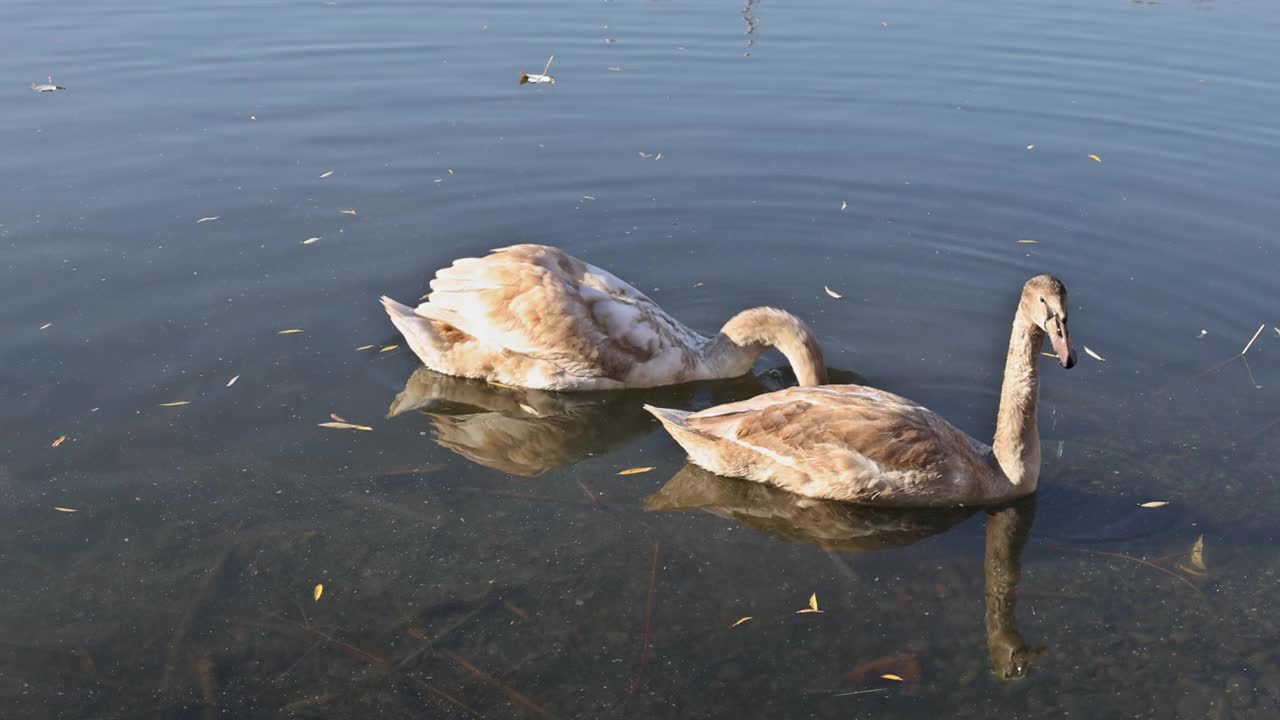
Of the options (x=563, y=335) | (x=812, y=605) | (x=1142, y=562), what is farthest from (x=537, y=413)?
(x=1142, y=562)

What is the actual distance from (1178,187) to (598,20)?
35.0 feet

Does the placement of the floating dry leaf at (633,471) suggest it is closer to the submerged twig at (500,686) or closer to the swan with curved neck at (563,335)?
the swan with curved neck at (563,335)

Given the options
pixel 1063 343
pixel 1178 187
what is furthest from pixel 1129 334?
pixel 1178 187

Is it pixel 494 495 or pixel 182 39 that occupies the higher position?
pixel 182 39

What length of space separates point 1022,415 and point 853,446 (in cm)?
107

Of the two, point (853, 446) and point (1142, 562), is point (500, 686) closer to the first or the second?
point (853, 446)

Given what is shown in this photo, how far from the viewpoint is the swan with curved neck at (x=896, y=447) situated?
23.8 feet

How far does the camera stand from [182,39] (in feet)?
61.9

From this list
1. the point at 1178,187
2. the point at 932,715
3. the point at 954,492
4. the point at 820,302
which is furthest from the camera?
the point at 1178,187

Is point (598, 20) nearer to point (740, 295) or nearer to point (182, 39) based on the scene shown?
point (182, 39)

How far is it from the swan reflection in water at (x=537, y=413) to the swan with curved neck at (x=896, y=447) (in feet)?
3.82

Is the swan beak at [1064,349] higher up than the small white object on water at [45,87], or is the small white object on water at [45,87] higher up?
the swan beak at [1064,349]

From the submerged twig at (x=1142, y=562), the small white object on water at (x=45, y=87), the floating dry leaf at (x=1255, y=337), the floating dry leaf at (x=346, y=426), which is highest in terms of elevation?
the small white object on water at (x=45, y=87)

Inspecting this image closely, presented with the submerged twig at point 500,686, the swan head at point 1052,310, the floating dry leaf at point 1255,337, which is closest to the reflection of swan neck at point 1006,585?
the swan head at point 1052,310
